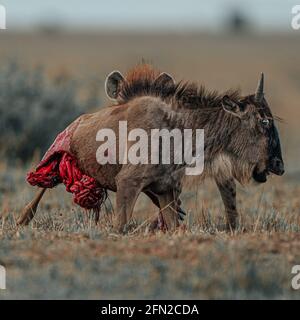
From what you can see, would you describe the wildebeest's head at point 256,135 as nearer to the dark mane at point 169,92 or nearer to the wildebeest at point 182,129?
the wildebeest at point 182,129

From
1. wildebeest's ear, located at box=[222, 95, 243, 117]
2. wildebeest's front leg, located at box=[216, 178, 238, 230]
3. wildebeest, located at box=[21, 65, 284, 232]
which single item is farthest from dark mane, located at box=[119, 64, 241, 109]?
Answer: wildebeest's front leg, located at box=[216, 178, 238, 230]

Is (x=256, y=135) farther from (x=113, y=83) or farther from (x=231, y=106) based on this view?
(x=113, y=83)

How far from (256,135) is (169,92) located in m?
0.94

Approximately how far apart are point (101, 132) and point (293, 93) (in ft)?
106

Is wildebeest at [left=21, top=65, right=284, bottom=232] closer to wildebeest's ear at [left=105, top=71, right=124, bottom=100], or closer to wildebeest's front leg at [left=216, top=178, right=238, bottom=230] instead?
wildebeest's front leg at [left=216, top=178, right=238, bottom=230]

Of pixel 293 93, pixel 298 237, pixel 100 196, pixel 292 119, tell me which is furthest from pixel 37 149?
pixel 293 93

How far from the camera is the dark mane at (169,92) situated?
30.2 feet

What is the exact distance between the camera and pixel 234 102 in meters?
9.07

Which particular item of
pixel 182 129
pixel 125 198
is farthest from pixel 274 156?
pixel 125 198

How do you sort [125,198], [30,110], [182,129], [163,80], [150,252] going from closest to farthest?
[150,252] → [125,198] → [182,129] → [163,80] → [30,110]

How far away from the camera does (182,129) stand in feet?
29.6

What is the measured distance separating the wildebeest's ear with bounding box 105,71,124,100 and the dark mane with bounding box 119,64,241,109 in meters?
0.28

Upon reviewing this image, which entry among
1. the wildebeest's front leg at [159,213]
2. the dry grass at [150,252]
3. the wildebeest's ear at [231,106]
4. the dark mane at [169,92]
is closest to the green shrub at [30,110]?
the dry grass at [150,252]
